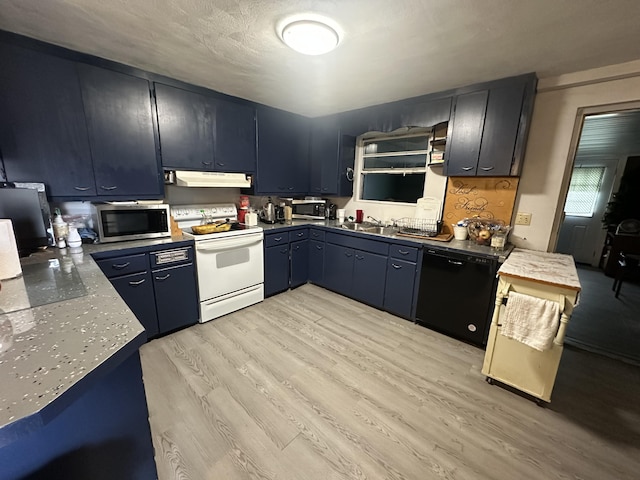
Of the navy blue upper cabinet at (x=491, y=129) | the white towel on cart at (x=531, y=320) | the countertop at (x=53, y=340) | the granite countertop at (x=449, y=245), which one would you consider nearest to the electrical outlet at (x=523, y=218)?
the granite countertop at (x=449, y=245)

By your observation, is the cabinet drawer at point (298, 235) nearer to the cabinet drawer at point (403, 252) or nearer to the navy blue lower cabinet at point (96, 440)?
the cabinet drawer at point (403, 252)

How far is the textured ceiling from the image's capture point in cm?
136

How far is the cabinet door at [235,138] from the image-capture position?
2.74m

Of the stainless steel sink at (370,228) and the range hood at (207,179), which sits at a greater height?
the range hood at (207,179)

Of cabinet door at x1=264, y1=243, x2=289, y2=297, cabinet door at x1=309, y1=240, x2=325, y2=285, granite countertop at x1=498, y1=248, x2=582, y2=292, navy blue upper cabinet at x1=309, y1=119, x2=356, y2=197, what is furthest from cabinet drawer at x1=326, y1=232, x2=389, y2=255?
granite countertop at x1=498, y1=248, x2=582, y2=292

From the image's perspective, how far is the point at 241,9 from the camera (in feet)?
4.57

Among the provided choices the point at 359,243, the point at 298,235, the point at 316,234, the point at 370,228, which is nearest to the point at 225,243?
the point at 298,235

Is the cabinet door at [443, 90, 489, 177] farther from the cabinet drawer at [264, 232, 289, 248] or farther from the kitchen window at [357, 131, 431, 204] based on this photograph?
the cabinet drawer at [264, 232, 289, 248]

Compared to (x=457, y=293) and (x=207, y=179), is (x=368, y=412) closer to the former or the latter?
(x=457, y=293)

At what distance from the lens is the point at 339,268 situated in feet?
10.6

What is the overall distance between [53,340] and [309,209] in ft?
10.4

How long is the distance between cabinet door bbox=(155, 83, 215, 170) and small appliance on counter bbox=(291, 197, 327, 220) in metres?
1.37

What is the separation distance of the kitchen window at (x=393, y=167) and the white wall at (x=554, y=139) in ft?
3.26

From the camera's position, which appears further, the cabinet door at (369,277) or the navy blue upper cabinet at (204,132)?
the cabinet door at (369,277)
